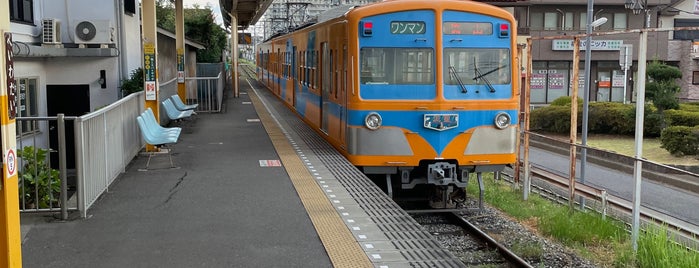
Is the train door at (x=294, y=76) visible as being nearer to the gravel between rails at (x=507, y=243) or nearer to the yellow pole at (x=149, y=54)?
the yellow pole at (x=149, y=54)

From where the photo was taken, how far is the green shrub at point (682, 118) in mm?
19312

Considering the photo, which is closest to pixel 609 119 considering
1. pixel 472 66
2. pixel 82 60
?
pixel 472 66

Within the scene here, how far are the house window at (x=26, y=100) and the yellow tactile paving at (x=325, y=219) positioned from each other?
396 cm

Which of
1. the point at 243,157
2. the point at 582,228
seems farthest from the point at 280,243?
the point at 243,157

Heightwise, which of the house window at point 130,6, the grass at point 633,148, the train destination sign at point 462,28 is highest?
the house window at point 130,6

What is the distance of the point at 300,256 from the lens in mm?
5742

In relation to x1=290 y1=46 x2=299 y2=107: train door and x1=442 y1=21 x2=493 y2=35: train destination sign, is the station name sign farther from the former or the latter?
x1=442 y1=21 x2=493 y2=35: train destination sign

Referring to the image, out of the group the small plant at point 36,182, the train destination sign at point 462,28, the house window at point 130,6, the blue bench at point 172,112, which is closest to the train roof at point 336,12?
the train destination sign at point 462,28

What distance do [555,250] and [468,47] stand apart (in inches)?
114

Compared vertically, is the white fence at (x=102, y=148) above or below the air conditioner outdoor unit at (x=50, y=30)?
below

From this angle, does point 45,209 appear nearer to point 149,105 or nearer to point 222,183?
point 222,183

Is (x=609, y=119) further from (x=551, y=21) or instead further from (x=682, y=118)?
(x=551, y=21)

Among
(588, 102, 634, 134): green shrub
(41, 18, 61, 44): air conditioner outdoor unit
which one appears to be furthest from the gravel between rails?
(588, 102, 634, 134): green shrub

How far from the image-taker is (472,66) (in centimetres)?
956
